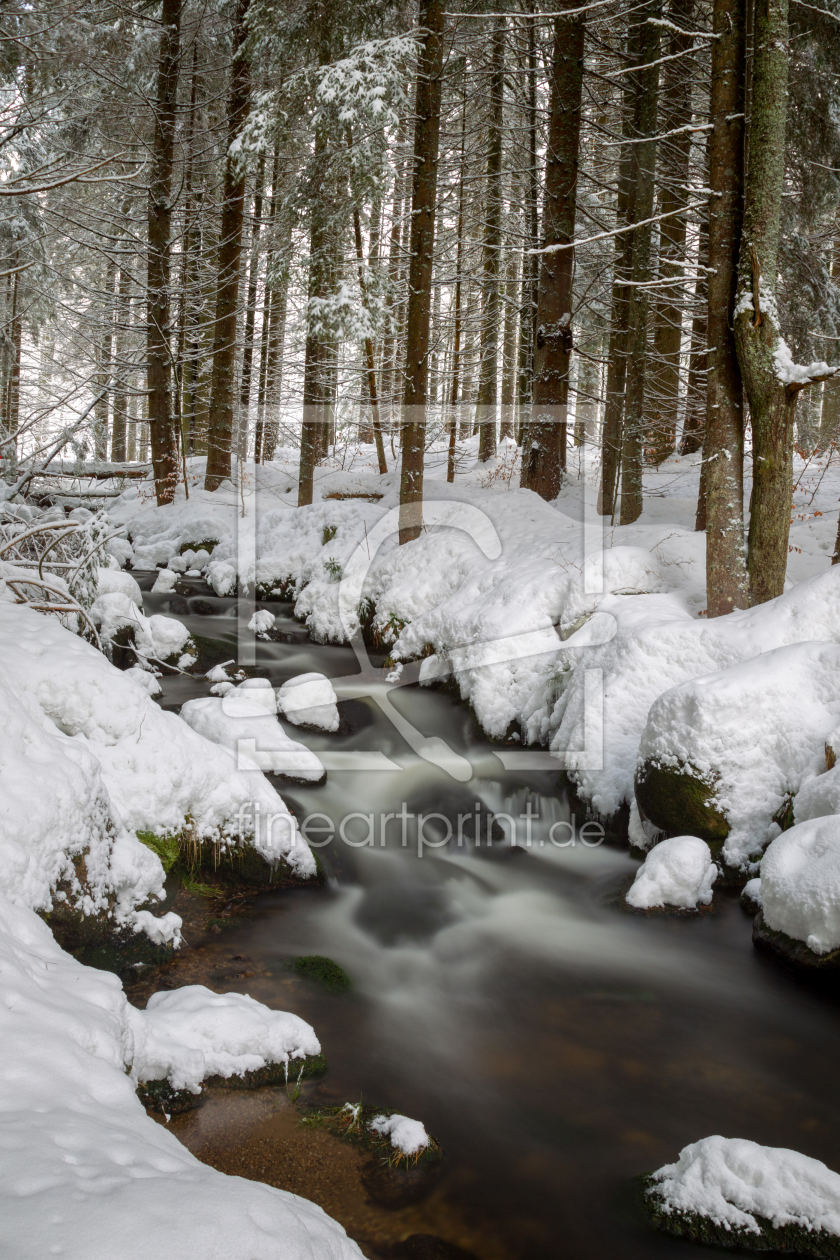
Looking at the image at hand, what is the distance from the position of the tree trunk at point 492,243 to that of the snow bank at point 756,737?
345 inches

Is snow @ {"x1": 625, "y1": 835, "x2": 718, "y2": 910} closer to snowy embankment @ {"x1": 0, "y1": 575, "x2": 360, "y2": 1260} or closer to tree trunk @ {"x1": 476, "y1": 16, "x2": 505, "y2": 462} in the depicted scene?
snowy embankment @ {"x1": 0, "y1": 575, "x2": 360, "y2": 1260}

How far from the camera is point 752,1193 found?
2861 millimetres

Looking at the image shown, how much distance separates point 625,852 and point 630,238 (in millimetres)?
9089

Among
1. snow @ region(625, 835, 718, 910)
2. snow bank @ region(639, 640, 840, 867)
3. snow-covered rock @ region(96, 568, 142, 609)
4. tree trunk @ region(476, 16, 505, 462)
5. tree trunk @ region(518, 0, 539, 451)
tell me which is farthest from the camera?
tree trunk @ region(476, 16, 505, 462)

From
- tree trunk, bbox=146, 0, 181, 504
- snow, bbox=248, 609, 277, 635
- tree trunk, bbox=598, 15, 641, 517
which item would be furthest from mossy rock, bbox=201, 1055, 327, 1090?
tree trunk, bbox=146, 0, 181, 504

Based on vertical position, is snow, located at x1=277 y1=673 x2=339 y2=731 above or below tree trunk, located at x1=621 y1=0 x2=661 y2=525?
below

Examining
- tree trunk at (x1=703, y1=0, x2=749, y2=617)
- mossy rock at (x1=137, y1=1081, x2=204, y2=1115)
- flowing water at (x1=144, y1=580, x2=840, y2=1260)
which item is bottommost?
flowing water at (x1=144, y1=580, x2=840, y2=1260)

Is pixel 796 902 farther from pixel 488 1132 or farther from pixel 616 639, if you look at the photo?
pixel 616 639

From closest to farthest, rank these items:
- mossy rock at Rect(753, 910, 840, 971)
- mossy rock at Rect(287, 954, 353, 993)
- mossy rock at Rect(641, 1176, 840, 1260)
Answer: mossy rock at Rect(641, 1176, 840, 1260)
mossy rock at Rect(753, 910, 840, 971)
mossy rock at Rect(287, 954, 353, 993)

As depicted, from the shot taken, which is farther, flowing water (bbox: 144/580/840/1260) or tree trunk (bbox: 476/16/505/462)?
tree trunk (bbox: 476/16/505/462)

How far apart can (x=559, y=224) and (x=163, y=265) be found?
8252 mm

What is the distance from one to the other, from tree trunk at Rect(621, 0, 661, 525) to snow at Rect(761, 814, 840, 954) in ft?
23.6

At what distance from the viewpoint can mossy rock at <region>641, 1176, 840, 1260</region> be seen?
278 cm

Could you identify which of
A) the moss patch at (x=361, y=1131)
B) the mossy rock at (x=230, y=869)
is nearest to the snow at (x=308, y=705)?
the mossy rock at (x=230, y=869)
